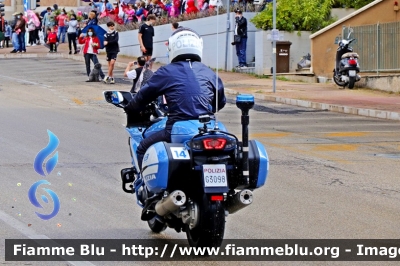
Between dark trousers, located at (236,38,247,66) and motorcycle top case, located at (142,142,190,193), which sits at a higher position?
dark trousers, located at (236,38,247,66)

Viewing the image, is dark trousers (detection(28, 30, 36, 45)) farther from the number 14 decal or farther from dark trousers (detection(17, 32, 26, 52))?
the number 14 decal

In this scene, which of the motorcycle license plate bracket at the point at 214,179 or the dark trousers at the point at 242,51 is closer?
the motorcycle license plate bracket at the point at 214,179

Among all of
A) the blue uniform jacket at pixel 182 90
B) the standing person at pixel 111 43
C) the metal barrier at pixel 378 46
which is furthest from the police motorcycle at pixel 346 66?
the blue uniform jacket at pixel 182 90

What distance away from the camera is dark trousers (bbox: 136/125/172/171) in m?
7.88

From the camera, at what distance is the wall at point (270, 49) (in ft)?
100

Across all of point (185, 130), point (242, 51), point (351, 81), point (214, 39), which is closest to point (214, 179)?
point (185, 130)

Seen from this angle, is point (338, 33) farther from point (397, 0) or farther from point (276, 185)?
point (276, 185)

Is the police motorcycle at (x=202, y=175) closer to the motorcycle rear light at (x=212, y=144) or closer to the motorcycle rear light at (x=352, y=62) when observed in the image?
the motorcycle rear light at (x=212, y=144)

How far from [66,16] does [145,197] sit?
3772 cm

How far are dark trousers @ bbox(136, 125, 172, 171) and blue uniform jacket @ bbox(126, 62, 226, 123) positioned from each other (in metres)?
0.10

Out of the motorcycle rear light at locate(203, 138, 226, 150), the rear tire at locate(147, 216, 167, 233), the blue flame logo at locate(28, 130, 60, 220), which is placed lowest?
the rear tire at locate(147, 216, 167, 233)

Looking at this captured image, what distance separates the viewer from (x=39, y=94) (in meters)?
24.1

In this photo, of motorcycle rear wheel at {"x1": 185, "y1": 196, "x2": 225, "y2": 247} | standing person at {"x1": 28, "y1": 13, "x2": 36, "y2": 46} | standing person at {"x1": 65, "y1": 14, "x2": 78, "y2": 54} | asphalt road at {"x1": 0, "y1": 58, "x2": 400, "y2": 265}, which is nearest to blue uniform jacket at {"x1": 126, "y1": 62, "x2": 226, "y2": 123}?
motorcycle rear wheel at {"x1": 185, "y1": 196, "x2": 225, "y2": 247}

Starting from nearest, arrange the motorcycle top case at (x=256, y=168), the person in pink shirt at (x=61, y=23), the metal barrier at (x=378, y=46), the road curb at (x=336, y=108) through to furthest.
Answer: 1. the motorcycle top case at (x=256, y=168)
2. the road curb at (x=336, y=108)
3. the metal barrier at (x=378, y=46)
4. the person in pink shirt at (x=61, y=23)
